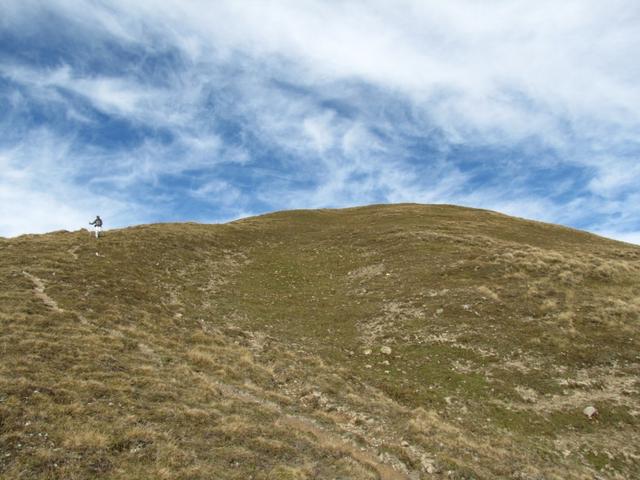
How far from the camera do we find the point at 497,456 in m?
16.1

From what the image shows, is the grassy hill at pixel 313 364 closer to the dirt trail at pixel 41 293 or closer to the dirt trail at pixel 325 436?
the dirt trail at pixel 325 436

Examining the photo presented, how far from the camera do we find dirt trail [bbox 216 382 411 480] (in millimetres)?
14664

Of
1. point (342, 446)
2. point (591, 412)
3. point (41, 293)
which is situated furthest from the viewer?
point (41, 293)

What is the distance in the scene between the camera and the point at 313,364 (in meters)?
23.4

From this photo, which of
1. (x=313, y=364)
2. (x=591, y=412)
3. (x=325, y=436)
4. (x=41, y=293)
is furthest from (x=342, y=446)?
(x=41, y=293)

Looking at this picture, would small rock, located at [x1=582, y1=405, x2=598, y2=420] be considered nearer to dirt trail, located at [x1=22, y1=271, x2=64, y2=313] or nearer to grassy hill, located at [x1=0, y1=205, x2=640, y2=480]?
grassy hill, located at [x1=0, y1=205, x2=640, y2=480]

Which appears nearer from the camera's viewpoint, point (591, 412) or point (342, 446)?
point (342, 446)

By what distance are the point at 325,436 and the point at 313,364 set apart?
7.19 meters

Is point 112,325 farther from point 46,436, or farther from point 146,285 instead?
point 46,436

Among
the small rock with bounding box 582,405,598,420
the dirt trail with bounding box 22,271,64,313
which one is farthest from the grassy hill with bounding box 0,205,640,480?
the small rock with bounding box 582,405,598,420

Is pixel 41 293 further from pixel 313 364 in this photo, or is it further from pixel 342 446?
pixel 342 446

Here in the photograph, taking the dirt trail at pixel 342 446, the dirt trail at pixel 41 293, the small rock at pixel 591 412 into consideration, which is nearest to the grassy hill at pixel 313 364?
the dirt trail at pixel 342 446

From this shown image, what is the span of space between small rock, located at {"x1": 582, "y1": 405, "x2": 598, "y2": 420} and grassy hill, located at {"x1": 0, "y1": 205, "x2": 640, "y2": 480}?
1.31 ft

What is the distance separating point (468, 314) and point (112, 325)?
21.7 m
